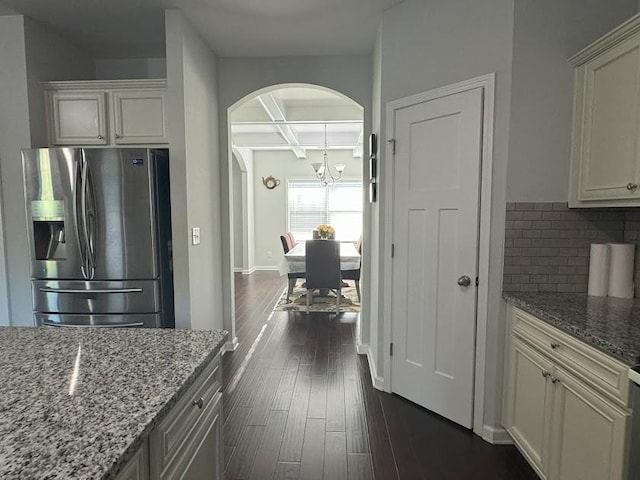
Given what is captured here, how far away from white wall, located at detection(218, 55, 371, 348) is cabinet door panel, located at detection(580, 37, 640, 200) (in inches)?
69.1

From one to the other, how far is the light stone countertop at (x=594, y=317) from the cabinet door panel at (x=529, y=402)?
22 centimetres

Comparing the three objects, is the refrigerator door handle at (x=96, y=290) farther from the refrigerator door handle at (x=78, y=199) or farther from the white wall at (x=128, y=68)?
the white wall at (x=128, y=68)

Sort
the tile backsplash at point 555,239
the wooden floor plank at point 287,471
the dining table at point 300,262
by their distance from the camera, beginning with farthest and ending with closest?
the dining table at point 300,262
the tile backsplash at point 555,239
the wooden floor plank at point 287,471

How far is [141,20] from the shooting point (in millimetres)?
2688

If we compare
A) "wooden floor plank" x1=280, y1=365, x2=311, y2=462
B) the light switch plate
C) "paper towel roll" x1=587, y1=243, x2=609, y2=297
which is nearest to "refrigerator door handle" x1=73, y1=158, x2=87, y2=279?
the light switch plate

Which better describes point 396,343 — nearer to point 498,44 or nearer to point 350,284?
point 498,44

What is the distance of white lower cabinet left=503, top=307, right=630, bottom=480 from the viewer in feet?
4.20

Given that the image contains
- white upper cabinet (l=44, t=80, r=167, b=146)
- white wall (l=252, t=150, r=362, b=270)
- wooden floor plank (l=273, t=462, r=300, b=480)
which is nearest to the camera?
wooden floor plank (l=273, t=462, r=300, b=480)

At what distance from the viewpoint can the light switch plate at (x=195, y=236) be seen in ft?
8.91

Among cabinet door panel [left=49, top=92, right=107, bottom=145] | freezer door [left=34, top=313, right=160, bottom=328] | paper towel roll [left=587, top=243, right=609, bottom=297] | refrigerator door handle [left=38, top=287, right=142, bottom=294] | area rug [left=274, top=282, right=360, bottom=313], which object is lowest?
area rug [left=274, top=282, right=360, bottom=313]

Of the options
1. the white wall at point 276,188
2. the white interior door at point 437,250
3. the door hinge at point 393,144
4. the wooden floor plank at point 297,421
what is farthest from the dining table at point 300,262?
the white wall at point 276,188

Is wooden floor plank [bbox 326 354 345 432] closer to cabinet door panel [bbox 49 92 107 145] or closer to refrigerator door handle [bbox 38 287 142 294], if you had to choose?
refrigerator door handle [bbox 38 287 142 294]

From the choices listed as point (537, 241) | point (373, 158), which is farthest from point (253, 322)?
point (537, 241)

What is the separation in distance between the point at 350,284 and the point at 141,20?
5.16 meters
